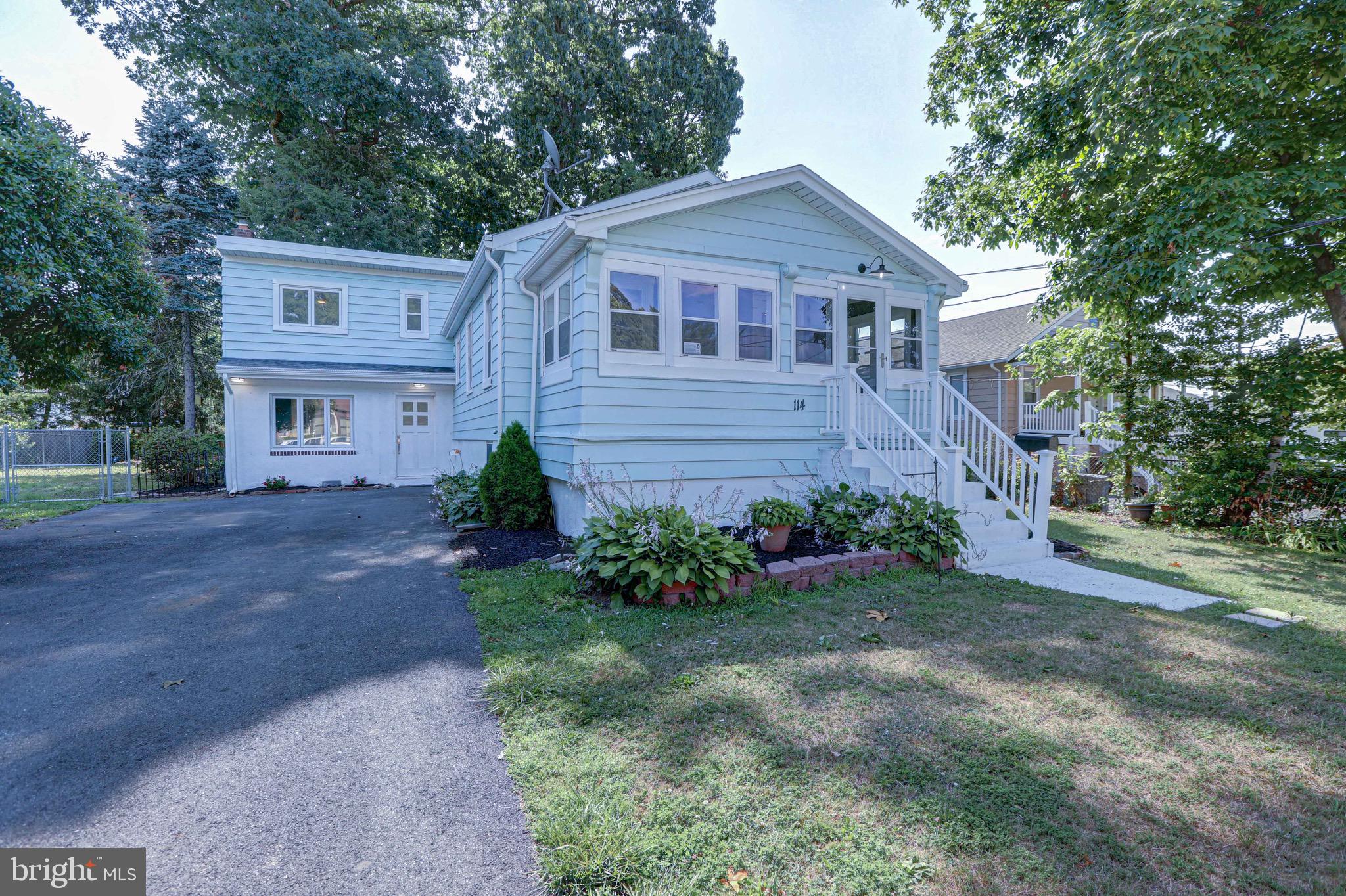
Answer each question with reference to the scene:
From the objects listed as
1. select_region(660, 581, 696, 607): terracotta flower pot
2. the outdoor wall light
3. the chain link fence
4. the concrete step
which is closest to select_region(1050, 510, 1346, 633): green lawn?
the concrete step

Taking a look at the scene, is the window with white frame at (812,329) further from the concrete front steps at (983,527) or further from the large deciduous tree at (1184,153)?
the large deciduous tree at (1184,153)

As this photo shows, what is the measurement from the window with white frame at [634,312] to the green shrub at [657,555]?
224 cm

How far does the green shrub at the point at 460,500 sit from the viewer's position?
8.42m

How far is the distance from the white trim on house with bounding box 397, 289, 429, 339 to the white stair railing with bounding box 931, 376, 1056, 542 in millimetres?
12428

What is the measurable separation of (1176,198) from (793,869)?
26.9 ft

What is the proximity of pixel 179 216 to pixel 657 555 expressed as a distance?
2347cm

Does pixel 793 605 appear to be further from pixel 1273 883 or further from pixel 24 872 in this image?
pixel 24 872

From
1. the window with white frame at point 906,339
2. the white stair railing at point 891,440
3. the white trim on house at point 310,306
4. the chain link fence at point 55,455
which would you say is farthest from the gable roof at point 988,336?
the chain link fence at point 55,455

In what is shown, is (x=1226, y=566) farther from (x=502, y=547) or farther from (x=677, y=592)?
(x=502, y=547)

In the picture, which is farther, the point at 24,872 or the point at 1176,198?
the point at 1176,198

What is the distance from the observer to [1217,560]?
660 centimetres

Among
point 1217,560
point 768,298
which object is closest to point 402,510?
point 768,298

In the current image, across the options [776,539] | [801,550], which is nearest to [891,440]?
[801,550]

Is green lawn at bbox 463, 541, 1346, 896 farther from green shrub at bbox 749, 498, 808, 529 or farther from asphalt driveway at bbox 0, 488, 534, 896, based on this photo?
green shrub at bbox 749, 498, 808, 529
